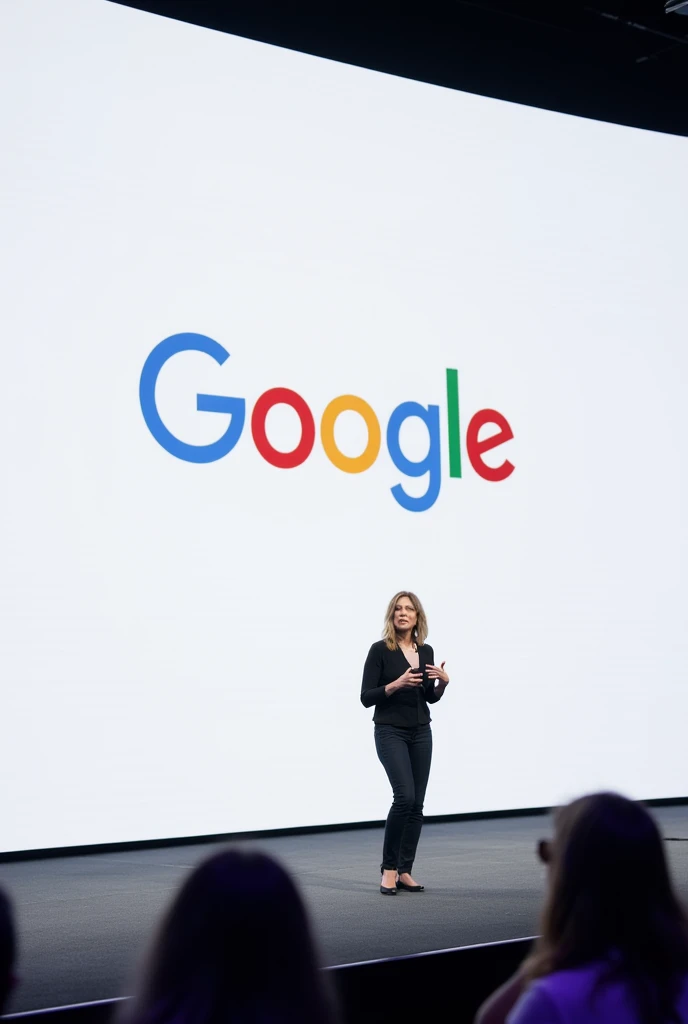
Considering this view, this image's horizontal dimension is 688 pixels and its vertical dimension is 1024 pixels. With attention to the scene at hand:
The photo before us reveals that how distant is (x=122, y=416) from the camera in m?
6.71

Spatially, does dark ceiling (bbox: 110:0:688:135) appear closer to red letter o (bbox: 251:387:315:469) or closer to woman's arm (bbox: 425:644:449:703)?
red letter o (bbox: 251:387:315:469)

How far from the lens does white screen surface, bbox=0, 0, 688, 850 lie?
257 inches

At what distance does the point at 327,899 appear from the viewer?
5.07 m

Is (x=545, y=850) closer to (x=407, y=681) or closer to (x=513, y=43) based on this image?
(x=407, y=681)

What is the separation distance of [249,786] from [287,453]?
6.39ft

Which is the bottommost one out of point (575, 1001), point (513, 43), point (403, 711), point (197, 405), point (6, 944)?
point (403, 711)

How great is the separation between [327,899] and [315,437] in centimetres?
312

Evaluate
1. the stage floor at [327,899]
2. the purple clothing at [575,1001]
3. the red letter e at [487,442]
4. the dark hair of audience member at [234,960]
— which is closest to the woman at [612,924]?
the purple clothing at [575,1001]

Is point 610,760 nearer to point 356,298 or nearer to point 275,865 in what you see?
point 356,298

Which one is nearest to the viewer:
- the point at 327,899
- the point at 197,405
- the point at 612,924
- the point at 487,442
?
the point at 612,924

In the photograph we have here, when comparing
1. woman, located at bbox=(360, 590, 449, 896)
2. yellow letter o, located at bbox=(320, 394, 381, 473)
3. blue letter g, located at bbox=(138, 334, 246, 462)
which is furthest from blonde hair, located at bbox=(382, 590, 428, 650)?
yellow letter o, located at bbox=(320, 394, 381, 473)

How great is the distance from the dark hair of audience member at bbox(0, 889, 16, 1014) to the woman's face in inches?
169

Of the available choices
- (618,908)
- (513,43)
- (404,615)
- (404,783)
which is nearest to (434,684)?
(404,615)

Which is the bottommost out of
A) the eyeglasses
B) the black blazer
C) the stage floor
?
the stage floor
